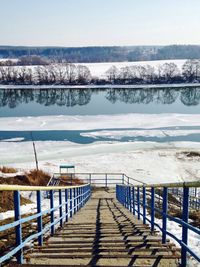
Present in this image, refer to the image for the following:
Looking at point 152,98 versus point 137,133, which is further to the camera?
point 152,98

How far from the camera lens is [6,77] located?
110875mm

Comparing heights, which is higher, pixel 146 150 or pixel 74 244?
pixel 74 244

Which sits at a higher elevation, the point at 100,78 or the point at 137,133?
the point at 100,78

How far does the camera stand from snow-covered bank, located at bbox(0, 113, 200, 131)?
41.5m

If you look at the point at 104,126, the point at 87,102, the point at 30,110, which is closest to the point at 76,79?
the point at 87,102

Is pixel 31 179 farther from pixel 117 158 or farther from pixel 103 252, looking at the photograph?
pixel 103 252

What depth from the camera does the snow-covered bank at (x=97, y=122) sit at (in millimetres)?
41469

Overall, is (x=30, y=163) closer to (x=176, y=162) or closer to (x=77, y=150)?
(x=77, y=150)

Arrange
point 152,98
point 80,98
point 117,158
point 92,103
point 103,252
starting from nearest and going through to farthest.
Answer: point 103,252 < point 117,158 < point 92,103 < point 152,98 < point 80,98

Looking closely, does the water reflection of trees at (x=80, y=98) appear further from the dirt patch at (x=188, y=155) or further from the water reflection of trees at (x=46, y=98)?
the dirt patch at (x=188, y=155)

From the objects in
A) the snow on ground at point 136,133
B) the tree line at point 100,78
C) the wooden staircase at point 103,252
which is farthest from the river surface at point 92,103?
the wooden staircase at point 103,252

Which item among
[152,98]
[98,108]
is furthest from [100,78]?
[98,108]

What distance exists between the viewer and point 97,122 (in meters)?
44.5

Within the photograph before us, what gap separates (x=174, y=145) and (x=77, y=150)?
903 cm
